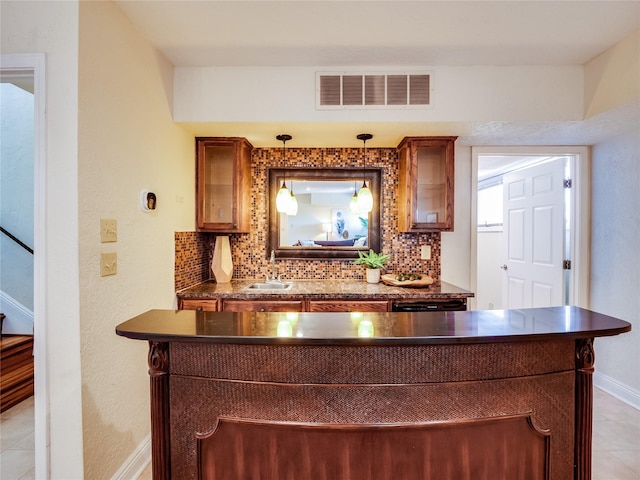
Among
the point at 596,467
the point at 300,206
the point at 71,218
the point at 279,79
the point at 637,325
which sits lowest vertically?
the point at 596,467

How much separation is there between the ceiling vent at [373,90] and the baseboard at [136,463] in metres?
2.58

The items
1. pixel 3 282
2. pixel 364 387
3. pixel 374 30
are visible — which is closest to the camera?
pixel 364 387

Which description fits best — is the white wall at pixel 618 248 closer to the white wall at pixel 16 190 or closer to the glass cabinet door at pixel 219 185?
the glass cabinet door at pixel 219 185

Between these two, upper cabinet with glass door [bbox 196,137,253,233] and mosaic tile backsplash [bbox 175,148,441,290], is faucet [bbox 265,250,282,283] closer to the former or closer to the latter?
mosaic tile backsplash [bbox 175,148,441,290]

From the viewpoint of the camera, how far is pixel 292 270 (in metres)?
3.20

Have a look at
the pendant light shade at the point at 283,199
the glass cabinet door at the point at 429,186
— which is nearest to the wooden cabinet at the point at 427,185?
the glass cabinet door at the point at 429,186

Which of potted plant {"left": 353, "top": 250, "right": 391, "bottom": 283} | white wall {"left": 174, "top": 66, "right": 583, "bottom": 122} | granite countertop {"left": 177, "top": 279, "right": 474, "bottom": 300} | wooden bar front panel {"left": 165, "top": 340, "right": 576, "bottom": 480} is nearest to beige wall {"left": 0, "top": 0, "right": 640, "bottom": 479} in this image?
white wall {"left": 174, "top": 66, "right": 583, "bottom": 122}

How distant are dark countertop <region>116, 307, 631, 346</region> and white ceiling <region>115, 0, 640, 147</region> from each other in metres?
1.69

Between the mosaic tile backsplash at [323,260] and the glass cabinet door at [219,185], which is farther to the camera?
the mosaic tile backsplash at [323,260]

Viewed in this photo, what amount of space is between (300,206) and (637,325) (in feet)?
10.3

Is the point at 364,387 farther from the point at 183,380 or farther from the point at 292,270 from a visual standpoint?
the point at 292,270

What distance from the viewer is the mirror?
319 centimetres

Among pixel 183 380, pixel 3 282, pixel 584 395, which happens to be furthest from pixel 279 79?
Result: pixel 3 282

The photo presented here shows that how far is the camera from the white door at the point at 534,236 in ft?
10.6
